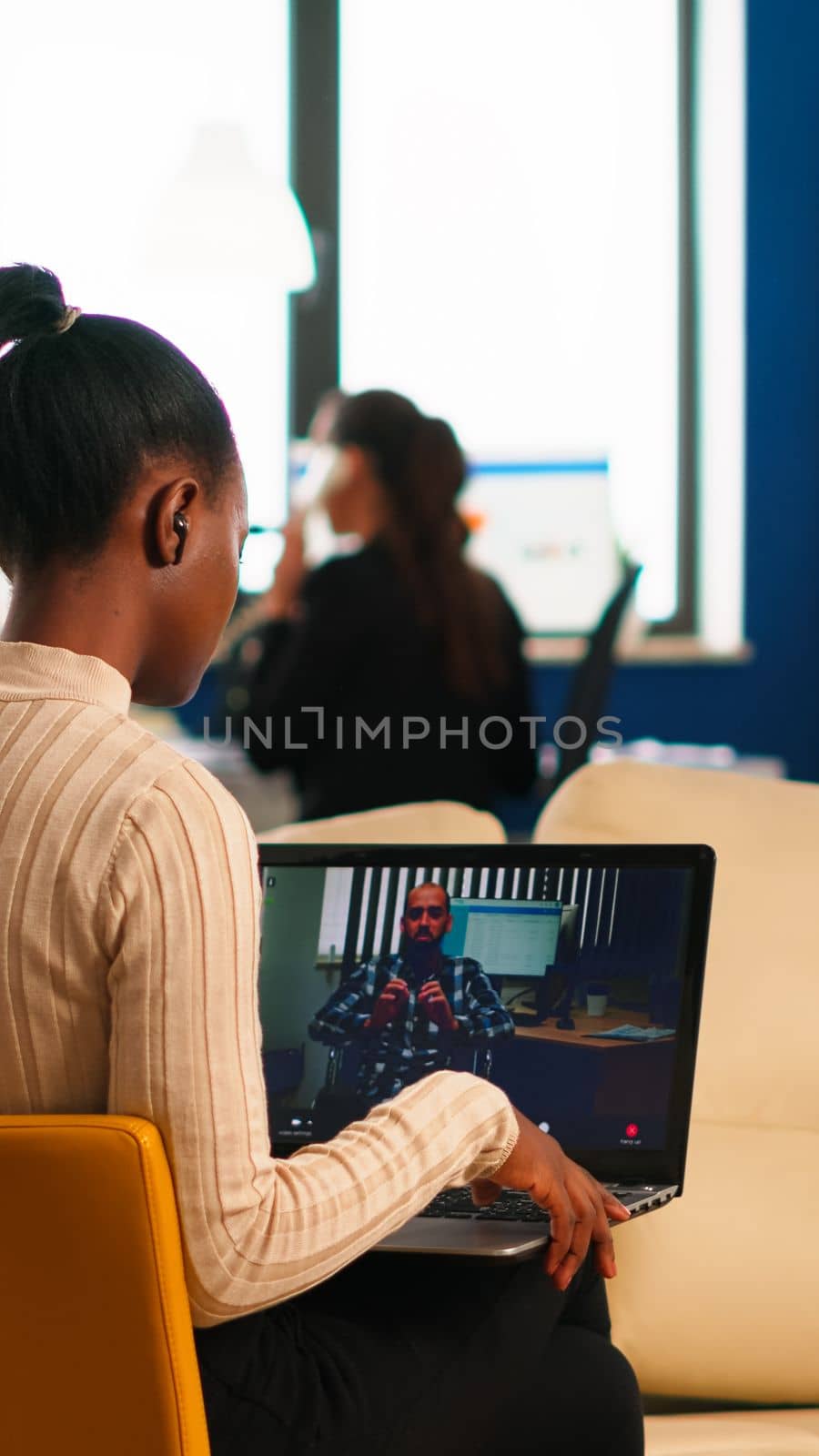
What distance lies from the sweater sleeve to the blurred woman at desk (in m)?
1.78

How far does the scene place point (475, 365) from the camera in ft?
14.7

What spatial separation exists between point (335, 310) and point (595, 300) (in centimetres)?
71

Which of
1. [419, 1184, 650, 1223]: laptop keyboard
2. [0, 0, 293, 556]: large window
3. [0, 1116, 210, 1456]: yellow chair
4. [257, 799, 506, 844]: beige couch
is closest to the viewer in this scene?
[0, 1116, 210, 1456]: yellow chair

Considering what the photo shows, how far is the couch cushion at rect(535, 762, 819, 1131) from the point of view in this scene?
1564 millimetres

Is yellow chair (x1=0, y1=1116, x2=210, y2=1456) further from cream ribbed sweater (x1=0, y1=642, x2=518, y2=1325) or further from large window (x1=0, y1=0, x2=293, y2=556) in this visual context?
large window (x1=0, y1=0, x2=293, y2=556)

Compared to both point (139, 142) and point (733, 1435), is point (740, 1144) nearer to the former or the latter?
point (733, 1435)

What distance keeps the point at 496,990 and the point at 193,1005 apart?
498 mm

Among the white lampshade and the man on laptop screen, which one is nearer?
the man on laptop screen

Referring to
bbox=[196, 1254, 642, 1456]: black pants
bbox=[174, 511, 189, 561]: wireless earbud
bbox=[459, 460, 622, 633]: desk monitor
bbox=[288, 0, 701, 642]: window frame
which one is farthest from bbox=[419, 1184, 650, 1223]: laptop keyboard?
bbox=[288, 0, 701, 642]: window frame

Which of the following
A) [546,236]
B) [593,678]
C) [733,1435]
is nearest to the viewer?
[733,1435]

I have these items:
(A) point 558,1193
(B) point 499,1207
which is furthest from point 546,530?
(A) point 558,1193

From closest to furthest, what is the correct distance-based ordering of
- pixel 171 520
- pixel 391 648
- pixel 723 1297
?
pixel 171 520, pixel 723 1297, pixel 391 648

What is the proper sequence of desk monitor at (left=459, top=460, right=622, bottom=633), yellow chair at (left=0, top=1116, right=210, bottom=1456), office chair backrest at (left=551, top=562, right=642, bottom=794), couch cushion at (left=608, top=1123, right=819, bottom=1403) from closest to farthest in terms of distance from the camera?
yellow chair at (left=0, top=1116, right=210, bottom=1456) < couch cushion at (left=608, top=1123, right=819, bottom=1403) < office chair backrest at (left=551, top=562, right=642, bottom=794) < desk monitor at (left=459, top=460, right=622, bottom=633)

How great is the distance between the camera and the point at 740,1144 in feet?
5.10
